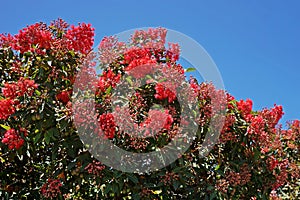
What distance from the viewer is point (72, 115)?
311cm

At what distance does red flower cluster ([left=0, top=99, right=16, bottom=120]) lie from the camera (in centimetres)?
317

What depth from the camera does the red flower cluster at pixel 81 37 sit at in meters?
3.69

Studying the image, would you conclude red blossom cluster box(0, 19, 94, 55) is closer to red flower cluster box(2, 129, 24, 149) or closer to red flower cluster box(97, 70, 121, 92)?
red flower cluster box(97, 70, 121, 92)

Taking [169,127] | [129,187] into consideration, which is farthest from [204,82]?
[129,187]

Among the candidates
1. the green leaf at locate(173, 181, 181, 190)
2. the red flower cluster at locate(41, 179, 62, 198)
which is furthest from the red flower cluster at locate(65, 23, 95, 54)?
the green leaf at locate(173, 181, 181, 190)

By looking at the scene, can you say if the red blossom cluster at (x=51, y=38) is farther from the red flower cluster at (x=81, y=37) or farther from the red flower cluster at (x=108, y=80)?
the red flower cluster at (x=108, y=80)

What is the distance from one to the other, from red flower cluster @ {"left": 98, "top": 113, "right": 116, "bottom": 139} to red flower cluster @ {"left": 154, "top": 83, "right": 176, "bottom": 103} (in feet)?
1.51

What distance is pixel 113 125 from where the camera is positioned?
309 cm

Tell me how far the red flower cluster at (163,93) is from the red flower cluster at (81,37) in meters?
0.79

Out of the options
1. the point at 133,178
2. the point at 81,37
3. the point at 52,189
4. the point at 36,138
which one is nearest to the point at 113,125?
the point at 133,178

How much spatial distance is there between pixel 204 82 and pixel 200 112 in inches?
11.5

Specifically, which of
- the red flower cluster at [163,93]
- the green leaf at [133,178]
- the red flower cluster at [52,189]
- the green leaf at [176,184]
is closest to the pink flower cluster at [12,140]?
the red flower cluster at [52,189]

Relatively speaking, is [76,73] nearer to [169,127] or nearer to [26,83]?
[26,83]

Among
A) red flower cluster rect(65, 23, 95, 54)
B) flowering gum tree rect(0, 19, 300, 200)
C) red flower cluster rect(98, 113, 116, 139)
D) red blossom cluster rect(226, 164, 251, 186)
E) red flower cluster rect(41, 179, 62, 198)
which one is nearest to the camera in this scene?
red flower cluster rect(98, 113, 116, 139)
